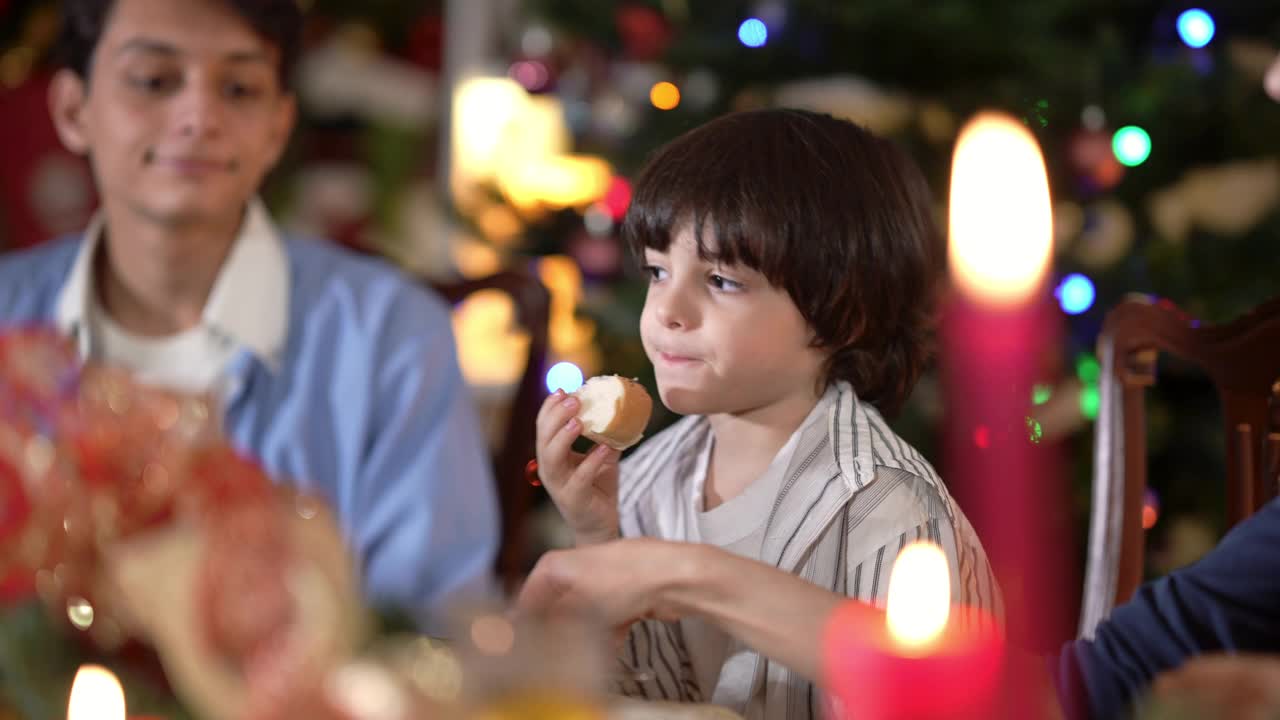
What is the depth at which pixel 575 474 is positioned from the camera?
0.57m

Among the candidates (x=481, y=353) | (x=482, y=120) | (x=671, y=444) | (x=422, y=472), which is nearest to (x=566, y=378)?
(x=671, y=444)

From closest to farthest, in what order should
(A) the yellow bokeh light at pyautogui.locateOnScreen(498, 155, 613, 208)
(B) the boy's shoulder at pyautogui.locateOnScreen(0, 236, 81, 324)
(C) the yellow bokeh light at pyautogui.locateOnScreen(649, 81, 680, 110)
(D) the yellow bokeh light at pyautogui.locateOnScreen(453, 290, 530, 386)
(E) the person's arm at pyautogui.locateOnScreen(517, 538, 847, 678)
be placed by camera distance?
(E) the person's arm at pyautogui.locateOnScreen(517, 538, 847, 678) → (C) the yellow bokeh light at pyautogui.locateOnScreen(649, 81, 680, 110) → (B) the boy's shoulder at pyautogui.locateOnScreen(0, 236, 81, 324) → (A) the yellow bokeh light at pyautogui.locateOnScreen(498, 155, 613, 208) → (D) the yellow bokeh light at pyautogui.locateOnScreen(453, 290, 530, 386)

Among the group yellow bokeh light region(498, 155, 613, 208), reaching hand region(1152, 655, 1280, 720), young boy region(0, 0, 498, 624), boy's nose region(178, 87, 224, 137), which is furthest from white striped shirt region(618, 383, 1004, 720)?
yellow bokeh light region(498, 155, 613, 208)

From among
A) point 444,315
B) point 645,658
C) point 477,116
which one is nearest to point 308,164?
point 477,116

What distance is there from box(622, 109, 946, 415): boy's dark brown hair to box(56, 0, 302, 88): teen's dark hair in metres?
0.65

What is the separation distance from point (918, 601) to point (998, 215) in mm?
121

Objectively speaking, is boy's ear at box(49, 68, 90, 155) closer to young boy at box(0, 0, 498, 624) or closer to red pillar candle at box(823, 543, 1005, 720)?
young boy at box(0, 0, 498, 624)

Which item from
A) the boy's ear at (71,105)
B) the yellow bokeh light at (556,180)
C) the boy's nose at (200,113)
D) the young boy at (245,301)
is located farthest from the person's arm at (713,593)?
the yellow bokeh light at (556,180)

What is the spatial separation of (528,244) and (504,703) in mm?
1405

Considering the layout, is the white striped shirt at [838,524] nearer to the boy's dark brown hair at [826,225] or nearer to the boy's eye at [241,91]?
the boy's dark brown hair at [826,225]

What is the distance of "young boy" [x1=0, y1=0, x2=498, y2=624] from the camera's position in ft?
3.47

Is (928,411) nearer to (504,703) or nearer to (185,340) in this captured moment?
→ (504,703)

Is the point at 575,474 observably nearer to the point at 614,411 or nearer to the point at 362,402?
the point at 614,411

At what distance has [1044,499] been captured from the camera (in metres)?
0.33
